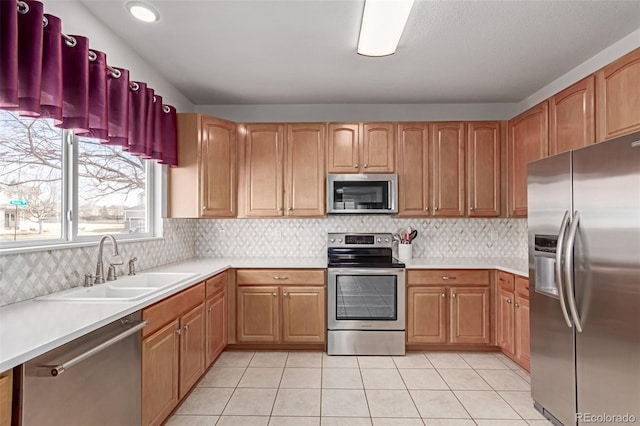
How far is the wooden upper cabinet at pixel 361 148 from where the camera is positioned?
11.9ft

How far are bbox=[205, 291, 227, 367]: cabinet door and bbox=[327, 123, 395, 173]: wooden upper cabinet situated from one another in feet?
5.55

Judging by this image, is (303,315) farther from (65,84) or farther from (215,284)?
(65,84)

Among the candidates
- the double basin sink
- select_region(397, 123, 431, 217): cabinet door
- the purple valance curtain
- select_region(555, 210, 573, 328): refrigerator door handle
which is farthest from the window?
select_region(555, 210, 573, 328): refrigerator door handle

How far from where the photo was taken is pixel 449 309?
3332mm

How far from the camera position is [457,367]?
3045mm

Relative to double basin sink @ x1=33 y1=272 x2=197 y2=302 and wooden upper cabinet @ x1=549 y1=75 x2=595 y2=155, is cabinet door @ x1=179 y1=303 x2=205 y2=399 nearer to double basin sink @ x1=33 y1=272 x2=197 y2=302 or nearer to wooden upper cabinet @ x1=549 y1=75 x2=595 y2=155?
double basin sink @ x1=33 y1=272 x2=197 y2=302

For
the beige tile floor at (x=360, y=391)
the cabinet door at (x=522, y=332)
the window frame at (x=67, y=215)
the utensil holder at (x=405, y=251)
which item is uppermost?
the window frame at (x=67, y=215)

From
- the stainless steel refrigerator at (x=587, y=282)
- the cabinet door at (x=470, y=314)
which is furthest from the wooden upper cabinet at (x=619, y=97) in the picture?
the cabinet door at (x=470, y=314)

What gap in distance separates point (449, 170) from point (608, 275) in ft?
6.67

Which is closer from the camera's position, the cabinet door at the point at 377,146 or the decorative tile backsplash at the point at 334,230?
the cabinet door at the point at 377,146

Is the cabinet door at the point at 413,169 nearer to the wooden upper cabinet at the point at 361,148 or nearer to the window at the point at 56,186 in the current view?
the wooden upper cabinet at the point at 361,148

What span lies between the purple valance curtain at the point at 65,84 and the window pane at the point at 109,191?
22 cm

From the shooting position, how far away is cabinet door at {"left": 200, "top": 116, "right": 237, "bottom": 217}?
3.33m

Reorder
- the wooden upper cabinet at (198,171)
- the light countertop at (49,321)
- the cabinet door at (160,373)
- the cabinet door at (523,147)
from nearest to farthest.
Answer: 1. the light countertop at (49,321)
2. the cabinet door at (160,373)
3. the cabinet door at (523,147)
4. the wooden upper cabinet at (198,171)
